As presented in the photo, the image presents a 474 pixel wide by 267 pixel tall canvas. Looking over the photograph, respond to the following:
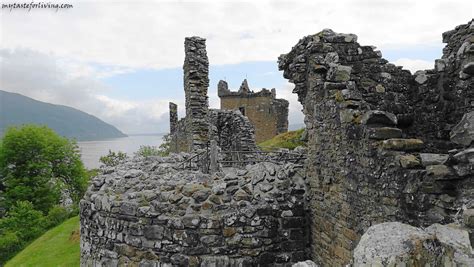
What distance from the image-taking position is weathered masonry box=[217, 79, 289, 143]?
4878 centimetres

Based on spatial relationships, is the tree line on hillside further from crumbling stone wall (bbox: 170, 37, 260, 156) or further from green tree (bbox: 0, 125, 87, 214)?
crumbling stone wall (bbox: 170, 37, 260, 156)

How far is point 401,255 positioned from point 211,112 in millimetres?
20655

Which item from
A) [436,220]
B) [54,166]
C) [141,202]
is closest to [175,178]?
[141,202]

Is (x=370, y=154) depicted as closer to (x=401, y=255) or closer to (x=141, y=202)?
(x=401, y=255)

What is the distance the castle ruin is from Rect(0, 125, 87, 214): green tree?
116ft

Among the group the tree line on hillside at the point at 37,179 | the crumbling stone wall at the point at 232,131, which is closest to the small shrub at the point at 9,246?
the tree line on hillside at the point at 37,179

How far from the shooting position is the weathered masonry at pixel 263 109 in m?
48.8

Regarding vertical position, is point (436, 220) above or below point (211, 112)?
below

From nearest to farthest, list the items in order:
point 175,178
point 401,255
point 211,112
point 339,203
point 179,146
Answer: point 401,255
point 339,203
point 175,178
point 211,112
point 179,146

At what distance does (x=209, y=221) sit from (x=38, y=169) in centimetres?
3943

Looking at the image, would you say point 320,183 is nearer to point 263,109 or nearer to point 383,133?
point 383,133

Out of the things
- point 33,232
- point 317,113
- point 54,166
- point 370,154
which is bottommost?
point 33,232

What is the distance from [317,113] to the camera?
26.0ft

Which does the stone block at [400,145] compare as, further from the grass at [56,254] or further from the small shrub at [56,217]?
the small shrub at [56,217]
